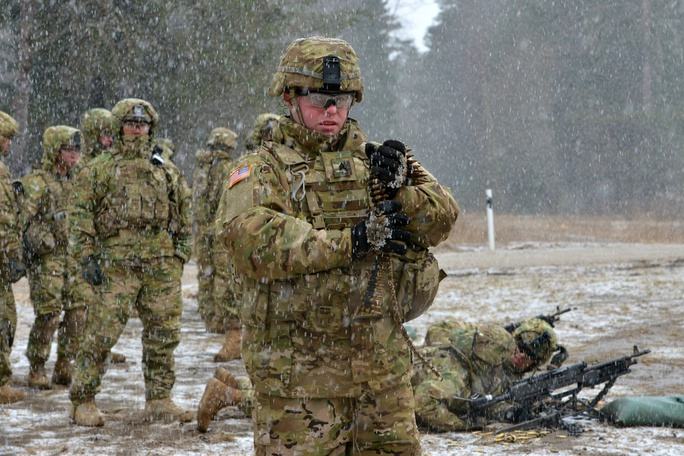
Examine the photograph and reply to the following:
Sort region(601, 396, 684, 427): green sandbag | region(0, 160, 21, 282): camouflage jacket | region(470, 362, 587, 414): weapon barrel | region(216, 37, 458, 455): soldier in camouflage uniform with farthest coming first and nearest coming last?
region(0, 160, 21, 282): camouflage jacket
region(601, 396, 684, 427): green sandbag
region(470, 362, 587, 414): weapon barrel
region(216, 37, 458, 455): soldier in camouflage uniform

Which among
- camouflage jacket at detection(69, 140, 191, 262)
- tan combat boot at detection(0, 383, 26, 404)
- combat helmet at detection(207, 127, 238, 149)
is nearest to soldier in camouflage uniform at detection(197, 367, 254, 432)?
camouflage jacket at detection(69, 140, 191, 262)

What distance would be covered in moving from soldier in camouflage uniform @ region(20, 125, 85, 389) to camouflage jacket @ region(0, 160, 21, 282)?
2.23 ft

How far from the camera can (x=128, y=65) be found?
20812 millimetres

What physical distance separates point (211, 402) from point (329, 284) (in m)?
3.29

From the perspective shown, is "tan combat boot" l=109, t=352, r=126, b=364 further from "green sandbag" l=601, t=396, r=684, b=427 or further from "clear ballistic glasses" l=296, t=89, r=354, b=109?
"clear ballistic glasses" l=296, t=89, r=354, b=109

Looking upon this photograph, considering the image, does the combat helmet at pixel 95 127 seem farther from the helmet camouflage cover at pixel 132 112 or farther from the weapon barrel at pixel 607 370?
the weapon barrel at pixel 607 370

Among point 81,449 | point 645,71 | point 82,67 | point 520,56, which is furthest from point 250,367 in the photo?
point 520,56

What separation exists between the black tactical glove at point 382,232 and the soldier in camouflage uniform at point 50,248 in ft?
18.1

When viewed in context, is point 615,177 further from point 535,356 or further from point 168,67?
point 535,356

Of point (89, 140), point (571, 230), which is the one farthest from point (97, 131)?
point (571, 230)

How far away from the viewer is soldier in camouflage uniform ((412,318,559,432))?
6266mm

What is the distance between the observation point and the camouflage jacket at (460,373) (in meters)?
6.26

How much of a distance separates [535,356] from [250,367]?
3.59 m

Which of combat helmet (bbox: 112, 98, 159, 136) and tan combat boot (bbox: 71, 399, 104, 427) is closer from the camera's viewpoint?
tan combat boot (bbox: 71, 399, 104, 427)
